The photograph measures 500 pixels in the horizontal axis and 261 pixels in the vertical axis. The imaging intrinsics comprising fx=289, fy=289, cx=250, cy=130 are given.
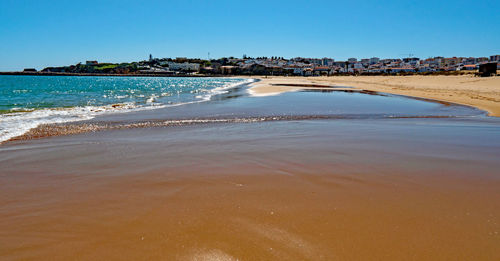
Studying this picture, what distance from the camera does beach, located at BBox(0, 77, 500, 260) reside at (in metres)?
2.38

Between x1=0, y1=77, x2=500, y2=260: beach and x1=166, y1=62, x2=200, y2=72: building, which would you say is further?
x1=166, y1=62, x2=200, y2=72: building

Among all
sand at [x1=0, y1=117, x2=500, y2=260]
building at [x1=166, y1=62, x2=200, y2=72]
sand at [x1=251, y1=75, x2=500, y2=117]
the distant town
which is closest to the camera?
sand at [x1=0, y1=117, x2=500, y2=260]

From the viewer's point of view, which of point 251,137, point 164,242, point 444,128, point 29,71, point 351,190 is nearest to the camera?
point 164,242

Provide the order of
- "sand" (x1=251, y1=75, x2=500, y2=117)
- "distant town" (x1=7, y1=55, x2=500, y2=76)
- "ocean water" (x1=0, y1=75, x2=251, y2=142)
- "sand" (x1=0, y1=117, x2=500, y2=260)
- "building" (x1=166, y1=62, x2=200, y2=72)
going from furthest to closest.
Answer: "building" (x1=166, y1=62, x2=200, y2=72)
"distant town" (x1=7, y1=55, x2=500, y2=76)
"sand" (x1=251, y1=75, x2=500, y2=117)
"ocean water" (x1=0, y1=75, x2=251, y2=142)
"sand" (x1=0, y1=117, x2=500, y2=260)

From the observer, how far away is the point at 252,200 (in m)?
3.23

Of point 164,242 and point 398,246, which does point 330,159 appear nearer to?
point 398,246

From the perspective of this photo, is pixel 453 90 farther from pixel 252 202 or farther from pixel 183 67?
pixel 183 67

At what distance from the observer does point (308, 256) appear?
2.25 m

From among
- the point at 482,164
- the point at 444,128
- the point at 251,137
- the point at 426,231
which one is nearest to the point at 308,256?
the point at 426,231

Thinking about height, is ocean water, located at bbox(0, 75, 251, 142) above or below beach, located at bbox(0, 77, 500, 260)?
above

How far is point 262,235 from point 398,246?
1.12 meters

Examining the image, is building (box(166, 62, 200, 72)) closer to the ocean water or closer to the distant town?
the distant town

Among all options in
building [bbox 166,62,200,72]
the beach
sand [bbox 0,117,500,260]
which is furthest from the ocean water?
building [bbox 166,62,200,72]

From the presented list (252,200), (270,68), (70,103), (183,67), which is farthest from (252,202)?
(183,67)
